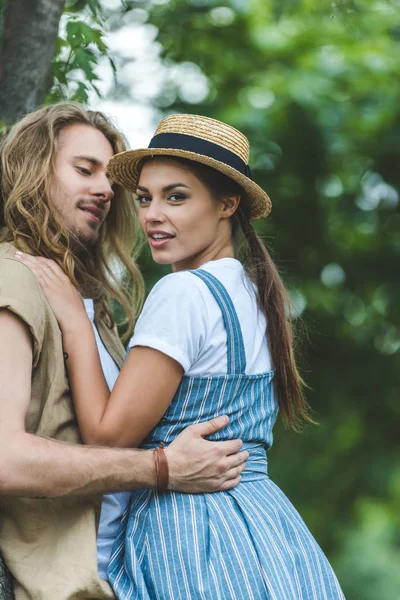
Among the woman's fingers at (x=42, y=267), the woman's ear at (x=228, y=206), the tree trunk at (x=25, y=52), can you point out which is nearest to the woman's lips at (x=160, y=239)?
the woman's ear at (x=228, y=206)

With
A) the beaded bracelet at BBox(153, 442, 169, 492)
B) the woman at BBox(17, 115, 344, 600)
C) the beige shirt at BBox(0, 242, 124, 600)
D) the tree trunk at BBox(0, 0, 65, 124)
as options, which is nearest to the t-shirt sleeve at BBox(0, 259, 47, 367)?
the beige shirt at BBox(0, 242, 124, 600)

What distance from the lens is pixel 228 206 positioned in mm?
2824

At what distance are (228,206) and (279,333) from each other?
0.45 meters

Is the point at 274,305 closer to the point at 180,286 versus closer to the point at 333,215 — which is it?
the point at 180,286

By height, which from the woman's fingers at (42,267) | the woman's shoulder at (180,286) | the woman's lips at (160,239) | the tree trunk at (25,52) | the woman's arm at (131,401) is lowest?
the woman's arm at (131,401)

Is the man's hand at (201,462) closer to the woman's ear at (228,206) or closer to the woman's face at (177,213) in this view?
the woman's face at (177,213)

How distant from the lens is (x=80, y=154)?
116 inches

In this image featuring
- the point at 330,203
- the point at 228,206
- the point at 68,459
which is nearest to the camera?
the point at 68,459

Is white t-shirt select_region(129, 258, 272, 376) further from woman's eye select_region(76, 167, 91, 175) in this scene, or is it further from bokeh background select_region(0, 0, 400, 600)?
bokeh background select_region(0, 0, 400, 600)

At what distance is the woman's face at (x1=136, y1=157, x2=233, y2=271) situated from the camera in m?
2.70

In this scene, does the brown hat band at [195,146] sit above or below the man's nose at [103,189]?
above

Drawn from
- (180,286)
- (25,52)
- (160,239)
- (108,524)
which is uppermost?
(25,52)

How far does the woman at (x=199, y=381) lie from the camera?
229cm

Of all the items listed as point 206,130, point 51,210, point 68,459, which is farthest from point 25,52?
point 68,459
